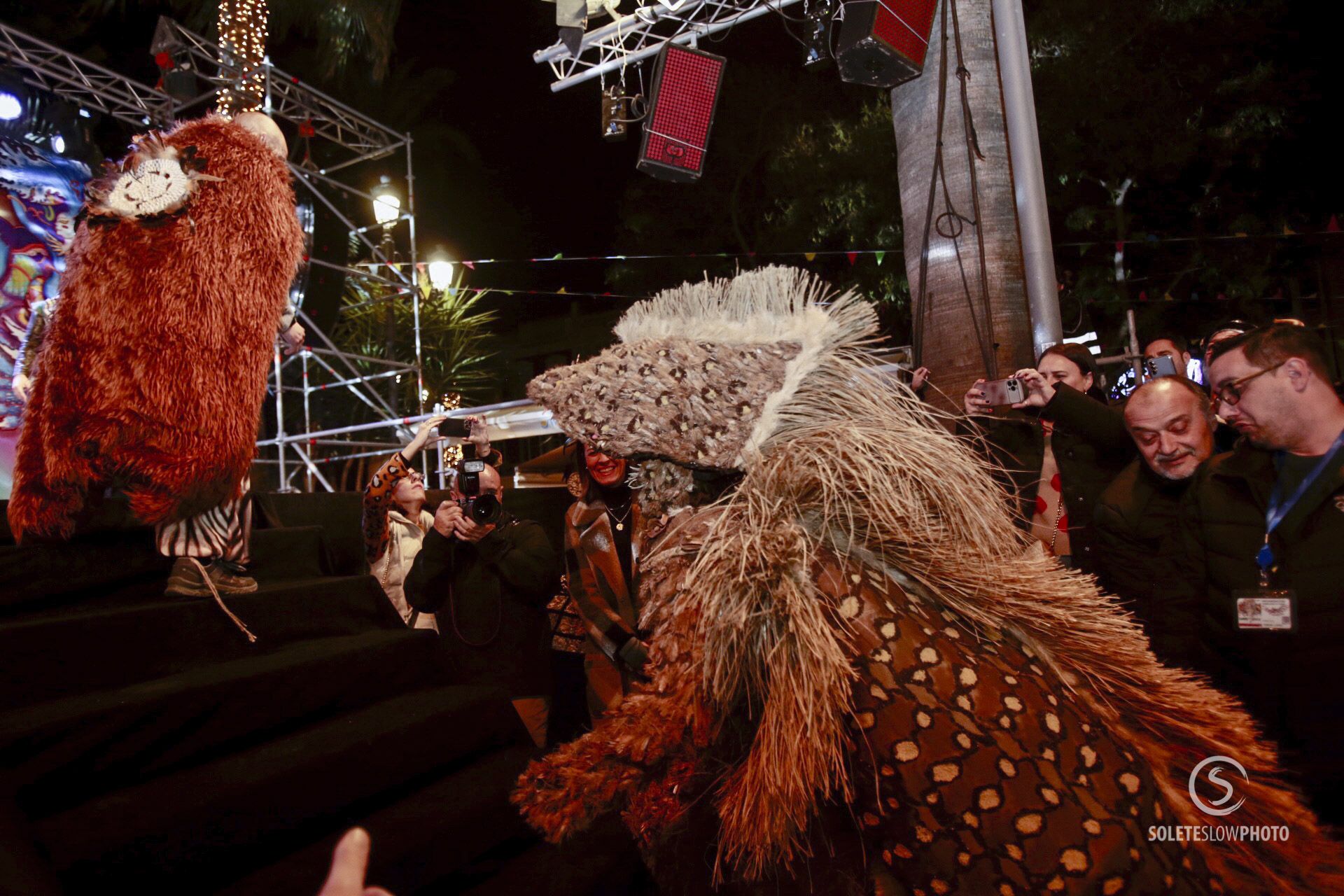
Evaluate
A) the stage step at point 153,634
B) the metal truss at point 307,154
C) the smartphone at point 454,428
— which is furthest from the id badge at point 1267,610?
the metal truss at point 307,154

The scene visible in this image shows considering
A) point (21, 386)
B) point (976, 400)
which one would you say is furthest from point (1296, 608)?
point (21, 386)

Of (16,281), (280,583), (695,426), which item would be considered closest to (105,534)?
(280,583)

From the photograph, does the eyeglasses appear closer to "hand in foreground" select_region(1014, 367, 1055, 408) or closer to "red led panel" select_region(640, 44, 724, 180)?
"hand in foreground" select_region(1014, 367, 1055, 408)

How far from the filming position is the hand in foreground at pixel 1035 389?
2.73m

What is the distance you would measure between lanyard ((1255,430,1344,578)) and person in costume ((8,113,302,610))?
300 centimetres

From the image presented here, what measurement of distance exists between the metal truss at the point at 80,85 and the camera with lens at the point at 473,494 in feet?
22.7

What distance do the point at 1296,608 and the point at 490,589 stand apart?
256 centimetres

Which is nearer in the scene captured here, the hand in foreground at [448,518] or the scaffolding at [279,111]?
the hand in foreground at [448,518]

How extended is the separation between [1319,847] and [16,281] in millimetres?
9889

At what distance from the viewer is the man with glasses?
1.88 m

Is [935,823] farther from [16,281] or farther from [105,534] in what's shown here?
[16,281]

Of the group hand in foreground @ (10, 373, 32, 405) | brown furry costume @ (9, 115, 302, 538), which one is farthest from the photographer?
hand in foreground @ (10, 373, 32, 405)

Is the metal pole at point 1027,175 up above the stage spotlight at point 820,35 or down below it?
below

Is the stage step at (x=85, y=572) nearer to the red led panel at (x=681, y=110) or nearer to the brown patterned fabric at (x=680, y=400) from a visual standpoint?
the brown patterned fabric at (x=680, y=400)
